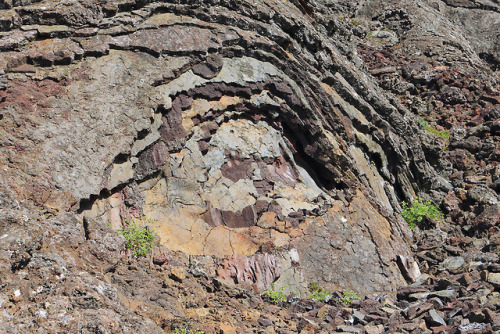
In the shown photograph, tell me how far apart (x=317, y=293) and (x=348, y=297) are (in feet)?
1.61

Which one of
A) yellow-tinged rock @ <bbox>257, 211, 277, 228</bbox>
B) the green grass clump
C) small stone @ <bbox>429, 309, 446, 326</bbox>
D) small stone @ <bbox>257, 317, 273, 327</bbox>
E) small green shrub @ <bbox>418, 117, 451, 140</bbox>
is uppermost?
small stone @ <bbox>429, 309, 446, 326</bbox>

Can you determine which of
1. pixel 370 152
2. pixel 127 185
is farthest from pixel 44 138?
pixel 370 152

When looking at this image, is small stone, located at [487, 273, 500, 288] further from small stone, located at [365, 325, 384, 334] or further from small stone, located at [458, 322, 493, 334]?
small stone, located at [365, 325, 384, 334]

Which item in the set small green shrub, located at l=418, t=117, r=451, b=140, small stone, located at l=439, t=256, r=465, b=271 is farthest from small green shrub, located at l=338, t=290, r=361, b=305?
small green shrub, located at l=418, t=117, r=451, b=140

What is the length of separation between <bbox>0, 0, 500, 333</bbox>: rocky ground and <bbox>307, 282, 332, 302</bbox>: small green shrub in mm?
120

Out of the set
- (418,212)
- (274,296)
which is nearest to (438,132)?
(418,212)

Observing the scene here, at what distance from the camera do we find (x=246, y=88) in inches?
358

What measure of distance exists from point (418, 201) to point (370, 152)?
1838 millimetres

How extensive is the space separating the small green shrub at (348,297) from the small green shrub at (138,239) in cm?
306

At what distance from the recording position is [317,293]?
7668mm

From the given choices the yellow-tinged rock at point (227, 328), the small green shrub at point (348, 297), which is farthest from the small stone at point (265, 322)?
the small green shrub at point (348, 297)

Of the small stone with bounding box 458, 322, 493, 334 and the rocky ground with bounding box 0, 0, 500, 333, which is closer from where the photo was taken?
the rocky ground with bounding box 0, 0, 500, 333

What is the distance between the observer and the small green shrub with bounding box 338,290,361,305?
24.8ft

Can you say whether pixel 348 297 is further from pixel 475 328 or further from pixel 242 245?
pixel 475 328
